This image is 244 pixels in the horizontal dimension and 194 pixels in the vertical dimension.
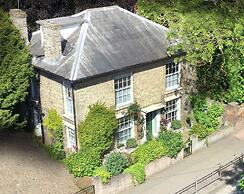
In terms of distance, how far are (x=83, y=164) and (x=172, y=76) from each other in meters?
Result: 8.09

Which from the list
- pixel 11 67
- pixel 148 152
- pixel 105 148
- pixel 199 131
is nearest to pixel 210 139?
pixel 199 131

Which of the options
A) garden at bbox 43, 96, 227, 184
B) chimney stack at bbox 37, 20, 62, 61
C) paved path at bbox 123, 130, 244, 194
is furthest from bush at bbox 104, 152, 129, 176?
chimney stack at bbox 37, 20, 62, 61

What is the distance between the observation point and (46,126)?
27156 millimetres

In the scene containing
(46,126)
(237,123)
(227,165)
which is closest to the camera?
(227,165)

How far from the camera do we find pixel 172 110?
96.8 feet

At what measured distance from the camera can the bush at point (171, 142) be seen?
25.9 metres

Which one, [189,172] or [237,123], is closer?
[189,172]

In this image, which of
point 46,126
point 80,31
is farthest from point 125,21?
point 46,126

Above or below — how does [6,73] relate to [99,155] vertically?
above

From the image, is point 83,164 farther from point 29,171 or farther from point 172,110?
point 172,110

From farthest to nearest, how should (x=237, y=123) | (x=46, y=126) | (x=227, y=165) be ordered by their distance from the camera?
(x=237, y=123)
(x=46, y=126)
(x=227, y=165)

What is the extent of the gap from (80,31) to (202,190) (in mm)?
10733

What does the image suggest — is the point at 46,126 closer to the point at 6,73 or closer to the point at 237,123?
the point at 6,73

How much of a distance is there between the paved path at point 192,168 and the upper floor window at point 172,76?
4.31 metres
